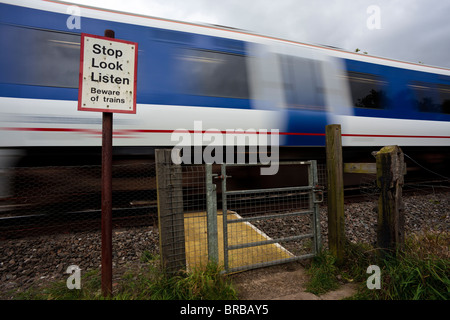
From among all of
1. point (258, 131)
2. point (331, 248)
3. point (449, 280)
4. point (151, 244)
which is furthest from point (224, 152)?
point (449, 280)

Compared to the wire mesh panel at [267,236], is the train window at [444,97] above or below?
above

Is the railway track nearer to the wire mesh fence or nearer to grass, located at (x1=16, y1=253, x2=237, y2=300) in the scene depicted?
the wire mesh fence

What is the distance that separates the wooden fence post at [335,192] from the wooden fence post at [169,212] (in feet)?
5.58

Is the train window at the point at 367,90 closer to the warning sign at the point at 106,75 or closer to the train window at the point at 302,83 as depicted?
the train window at the point at 302,83

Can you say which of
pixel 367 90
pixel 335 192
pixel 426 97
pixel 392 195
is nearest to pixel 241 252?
pixel 335 192

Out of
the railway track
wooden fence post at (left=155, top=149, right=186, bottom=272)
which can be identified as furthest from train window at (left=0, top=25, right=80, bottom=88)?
wooden fence post at (left=155, top=149, right=186, bottom=272)

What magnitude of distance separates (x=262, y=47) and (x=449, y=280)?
15.1ft

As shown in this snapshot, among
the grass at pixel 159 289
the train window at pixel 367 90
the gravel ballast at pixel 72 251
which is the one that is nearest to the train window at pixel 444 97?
the train window at pixel 367 90

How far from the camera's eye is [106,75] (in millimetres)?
1995

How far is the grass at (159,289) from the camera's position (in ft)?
7.00

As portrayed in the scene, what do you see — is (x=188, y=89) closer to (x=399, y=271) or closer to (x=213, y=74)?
(x=213, y=74)

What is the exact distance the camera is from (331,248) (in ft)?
9.53

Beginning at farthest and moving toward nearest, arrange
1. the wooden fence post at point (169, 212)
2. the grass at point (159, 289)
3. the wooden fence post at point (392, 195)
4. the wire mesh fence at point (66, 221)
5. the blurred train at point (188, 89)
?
the blurred train at point (188, 89), the wire mesh fence at point (66, 221), the wooden fence post at point (392, 195), the wooden fence post at point (169, 212), the grass at point (159, 289)

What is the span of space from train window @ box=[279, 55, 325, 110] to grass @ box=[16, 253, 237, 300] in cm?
396
